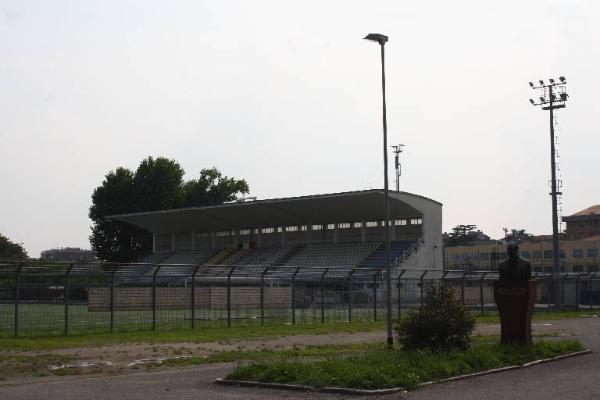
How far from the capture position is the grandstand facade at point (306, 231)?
64188 millimetres

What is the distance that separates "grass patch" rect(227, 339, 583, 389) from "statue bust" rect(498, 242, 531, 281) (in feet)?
7.46

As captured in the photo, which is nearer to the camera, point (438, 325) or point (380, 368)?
point (380, 368)

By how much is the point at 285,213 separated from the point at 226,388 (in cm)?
5878

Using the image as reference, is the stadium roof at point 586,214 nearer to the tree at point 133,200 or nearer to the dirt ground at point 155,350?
the tree at point 133,200

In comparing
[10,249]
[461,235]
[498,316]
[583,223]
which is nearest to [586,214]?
[583,223]

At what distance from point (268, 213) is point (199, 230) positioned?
13.4 metres

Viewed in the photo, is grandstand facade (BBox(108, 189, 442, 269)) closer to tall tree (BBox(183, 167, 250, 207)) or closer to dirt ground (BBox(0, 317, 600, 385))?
tall tree (BBox(183, 167, 250, 207))

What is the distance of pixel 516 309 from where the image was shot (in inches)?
709

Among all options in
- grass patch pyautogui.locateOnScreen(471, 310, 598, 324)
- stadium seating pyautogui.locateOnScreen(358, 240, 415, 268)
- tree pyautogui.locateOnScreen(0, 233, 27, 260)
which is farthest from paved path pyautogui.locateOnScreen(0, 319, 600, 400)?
tree pyautogui.locateOnScreen(0, 233, 27, 260)

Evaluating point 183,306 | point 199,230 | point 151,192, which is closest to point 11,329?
point 183,306

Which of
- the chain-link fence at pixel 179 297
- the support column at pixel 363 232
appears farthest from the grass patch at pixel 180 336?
the support column at pixel 363 232

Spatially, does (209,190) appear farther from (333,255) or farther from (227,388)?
(227,388)

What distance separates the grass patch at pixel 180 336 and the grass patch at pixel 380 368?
Result: 335 inches

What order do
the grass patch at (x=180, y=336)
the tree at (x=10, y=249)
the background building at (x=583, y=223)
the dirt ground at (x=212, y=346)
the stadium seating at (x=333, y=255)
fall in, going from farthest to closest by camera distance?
the background building at (x=583, y=223)
the tree at (x=10, y=249)
the stadium seating at (x=333, y=255)
the grass patch at (x=180, y=336)
the dirt ground at (x=212, y=346)
